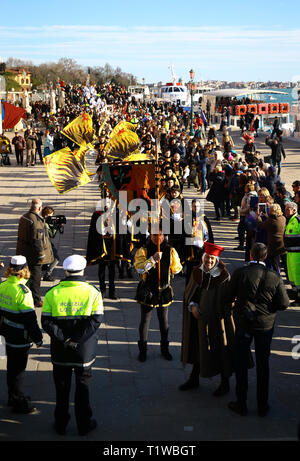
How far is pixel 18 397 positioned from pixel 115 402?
916mm

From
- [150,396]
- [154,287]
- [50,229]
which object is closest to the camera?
[150,396]

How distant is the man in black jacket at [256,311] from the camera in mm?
4953

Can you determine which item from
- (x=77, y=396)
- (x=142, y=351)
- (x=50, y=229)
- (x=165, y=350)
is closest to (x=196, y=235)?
(x=165, y=350)

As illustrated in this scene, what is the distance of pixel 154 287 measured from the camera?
246 inches

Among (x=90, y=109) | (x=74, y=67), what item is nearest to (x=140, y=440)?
(x=90, y=109)

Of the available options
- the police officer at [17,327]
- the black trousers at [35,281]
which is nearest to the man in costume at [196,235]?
the black trousers at [35,281]

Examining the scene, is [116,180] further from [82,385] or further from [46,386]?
[82,385]

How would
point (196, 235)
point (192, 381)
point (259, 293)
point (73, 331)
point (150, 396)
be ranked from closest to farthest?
point (73, 331)
point (259, 293)
point (150, 396)
point (192, 381)
point (196, 235)

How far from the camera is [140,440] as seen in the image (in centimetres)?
462

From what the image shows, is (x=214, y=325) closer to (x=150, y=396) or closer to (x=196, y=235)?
(x=150, y=396)

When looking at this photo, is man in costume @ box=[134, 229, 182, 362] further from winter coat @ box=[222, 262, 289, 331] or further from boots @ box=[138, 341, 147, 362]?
winter coat @ box=[222, 262, 289, 331]

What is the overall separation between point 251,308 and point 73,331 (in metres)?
1.60

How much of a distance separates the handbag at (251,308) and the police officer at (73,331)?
1.31m

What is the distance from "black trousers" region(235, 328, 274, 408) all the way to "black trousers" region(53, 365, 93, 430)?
1.41 meters
